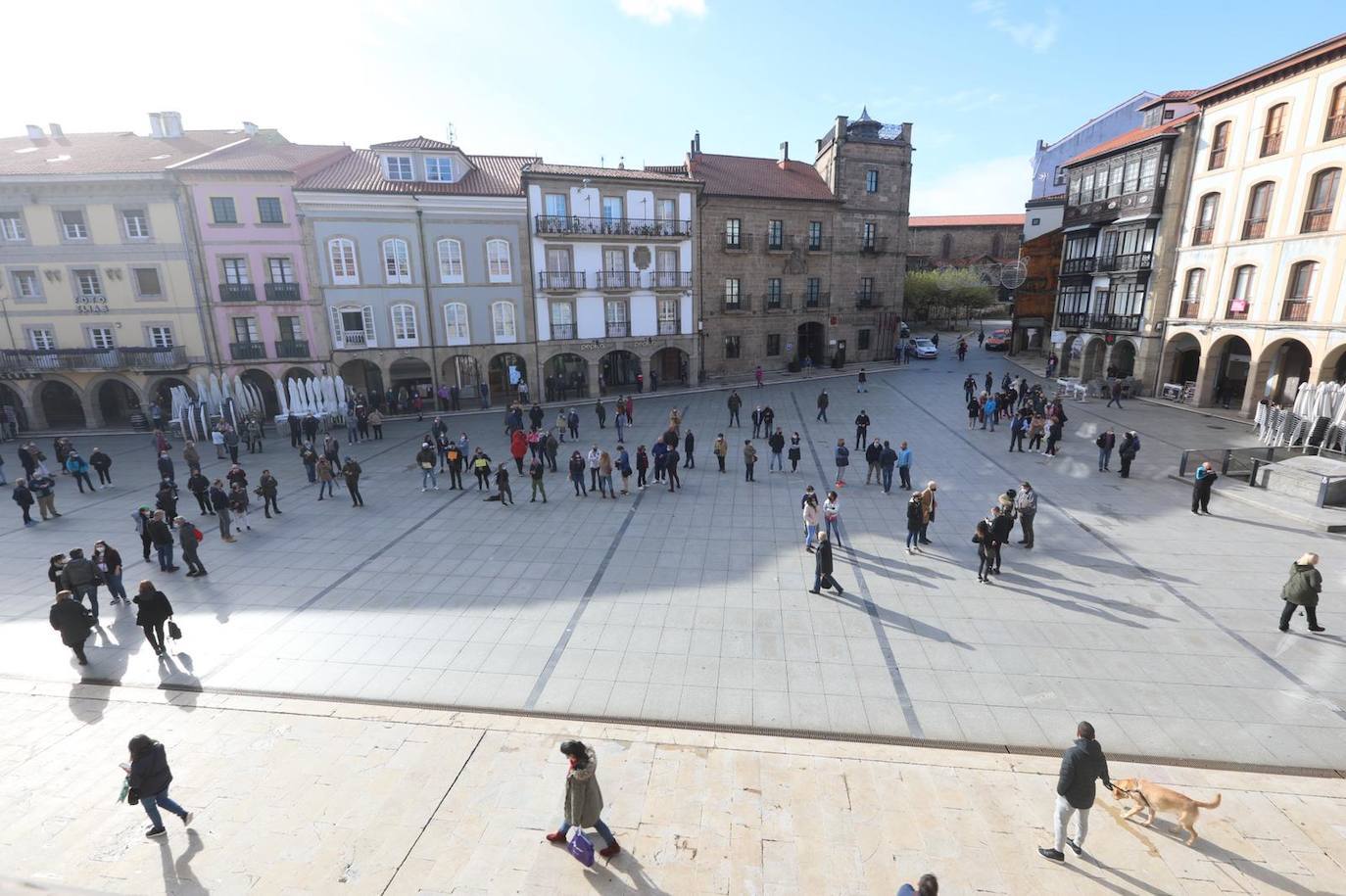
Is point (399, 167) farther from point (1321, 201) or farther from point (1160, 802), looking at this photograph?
point (1321, 201)

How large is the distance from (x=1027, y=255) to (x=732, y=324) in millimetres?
23374

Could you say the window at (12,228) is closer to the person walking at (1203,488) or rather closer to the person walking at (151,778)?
the person walking at (151,778)

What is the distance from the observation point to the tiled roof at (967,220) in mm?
70500

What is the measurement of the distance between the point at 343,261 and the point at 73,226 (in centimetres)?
1107

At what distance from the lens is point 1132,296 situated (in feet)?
99.9

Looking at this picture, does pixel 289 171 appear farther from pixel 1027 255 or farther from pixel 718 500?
pixel 1027 255

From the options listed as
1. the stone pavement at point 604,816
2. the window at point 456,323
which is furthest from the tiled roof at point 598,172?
the stone pavement at point 604,816

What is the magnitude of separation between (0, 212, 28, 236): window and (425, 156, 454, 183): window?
660 inches

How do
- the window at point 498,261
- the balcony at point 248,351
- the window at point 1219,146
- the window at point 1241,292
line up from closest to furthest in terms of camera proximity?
the window at point 1241,292 → the window at point 1219,146 → the balcony at point 248,351 → the window at point 498,261

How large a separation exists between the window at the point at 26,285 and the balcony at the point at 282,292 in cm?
946

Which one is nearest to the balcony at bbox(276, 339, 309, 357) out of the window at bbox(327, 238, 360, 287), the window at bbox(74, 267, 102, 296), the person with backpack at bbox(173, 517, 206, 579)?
the window at bbox(327, 238, 360, 287)

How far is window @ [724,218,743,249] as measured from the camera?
36875mm

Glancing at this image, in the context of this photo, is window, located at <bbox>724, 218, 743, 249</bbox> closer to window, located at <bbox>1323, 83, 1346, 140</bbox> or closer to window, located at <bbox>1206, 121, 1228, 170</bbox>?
window, located at <bbox>1206, 121, 1228, 170</bbox>

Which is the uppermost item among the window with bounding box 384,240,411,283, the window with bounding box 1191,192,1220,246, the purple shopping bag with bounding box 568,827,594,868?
the window with bounding box 1191,192,1220,246
